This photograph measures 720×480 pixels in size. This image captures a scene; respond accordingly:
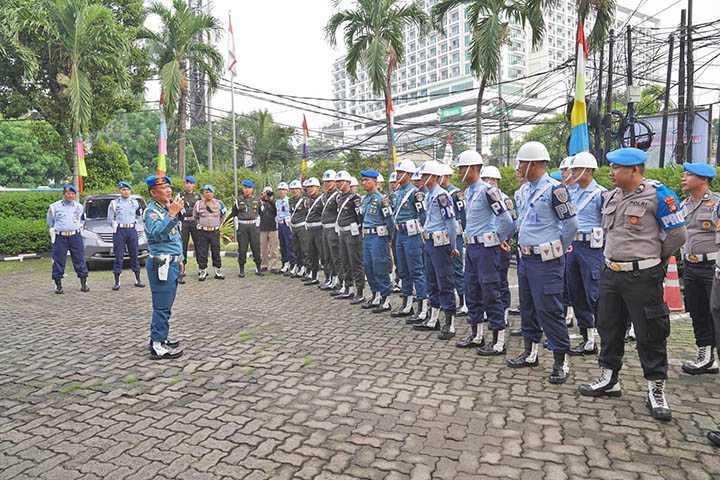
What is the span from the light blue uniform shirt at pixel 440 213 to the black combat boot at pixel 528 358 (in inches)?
59.7

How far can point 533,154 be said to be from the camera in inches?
191

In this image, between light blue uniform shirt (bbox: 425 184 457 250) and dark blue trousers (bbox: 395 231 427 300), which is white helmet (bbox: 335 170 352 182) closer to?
dark blue trousers (bbox: 395 231 427 300)

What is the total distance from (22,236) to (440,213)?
44.8ft

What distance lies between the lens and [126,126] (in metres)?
46.3

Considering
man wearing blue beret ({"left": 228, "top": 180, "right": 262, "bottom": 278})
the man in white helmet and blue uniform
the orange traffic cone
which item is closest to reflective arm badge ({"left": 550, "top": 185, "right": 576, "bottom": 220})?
the man in white helmet and blue uniform

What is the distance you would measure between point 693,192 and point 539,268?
1.55 m

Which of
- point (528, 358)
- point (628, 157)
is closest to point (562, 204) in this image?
point (628, 157)

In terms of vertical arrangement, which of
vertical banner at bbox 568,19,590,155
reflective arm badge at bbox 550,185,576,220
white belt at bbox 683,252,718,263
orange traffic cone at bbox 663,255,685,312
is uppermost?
vertical banner at bbox 568,19,590,155

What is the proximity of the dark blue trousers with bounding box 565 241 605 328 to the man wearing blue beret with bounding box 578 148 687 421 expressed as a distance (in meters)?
1.51

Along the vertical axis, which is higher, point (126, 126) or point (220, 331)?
point (126, 126)

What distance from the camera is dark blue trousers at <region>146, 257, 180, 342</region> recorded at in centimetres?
555

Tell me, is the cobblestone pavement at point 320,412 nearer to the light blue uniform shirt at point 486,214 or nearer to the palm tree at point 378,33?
the light blue uniform shirt at point 486,214

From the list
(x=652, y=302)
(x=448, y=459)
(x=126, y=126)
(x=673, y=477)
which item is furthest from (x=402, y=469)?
(x=126, y=126)

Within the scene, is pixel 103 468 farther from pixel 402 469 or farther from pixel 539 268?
pixel 539 268
